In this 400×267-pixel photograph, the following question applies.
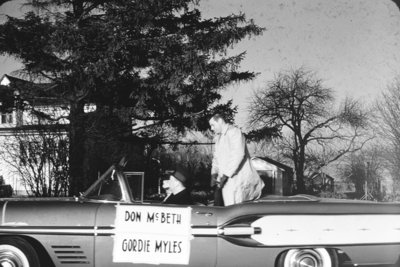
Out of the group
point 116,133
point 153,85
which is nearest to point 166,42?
point 153,85

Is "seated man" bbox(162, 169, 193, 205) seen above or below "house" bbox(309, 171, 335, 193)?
below

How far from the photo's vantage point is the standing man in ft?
15.5

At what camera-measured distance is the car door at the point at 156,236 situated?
3.88m

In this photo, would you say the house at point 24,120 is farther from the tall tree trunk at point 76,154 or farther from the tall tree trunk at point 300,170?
the tall tree trunk at point 300,170

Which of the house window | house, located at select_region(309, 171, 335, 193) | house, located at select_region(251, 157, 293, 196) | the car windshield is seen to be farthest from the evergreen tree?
house, located at select_region(309, 171, 335, 193)

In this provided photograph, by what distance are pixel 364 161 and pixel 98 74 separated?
2144 centimetres

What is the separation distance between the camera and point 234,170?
4.75m

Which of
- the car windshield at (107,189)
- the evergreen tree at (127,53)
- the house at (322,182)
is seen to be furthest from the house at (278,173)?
the car windshield at (107,189)

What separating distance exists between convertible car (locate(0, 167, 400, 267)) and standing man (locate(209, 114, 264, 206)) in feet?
2.25

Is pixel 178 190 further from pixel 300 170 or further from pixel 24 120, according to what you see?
pixel 300 170

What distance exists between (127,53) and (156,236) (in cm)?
1047

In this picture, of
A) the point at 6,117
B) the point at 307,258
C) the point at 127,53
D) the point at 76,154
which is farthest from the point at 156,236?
the point at 6,117

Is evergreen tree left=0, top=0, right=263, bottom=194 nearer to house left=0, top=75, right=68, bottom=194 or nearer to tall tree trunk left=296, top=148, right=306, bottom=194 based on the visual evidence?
house left=0, top=75, right=68, bottom=194

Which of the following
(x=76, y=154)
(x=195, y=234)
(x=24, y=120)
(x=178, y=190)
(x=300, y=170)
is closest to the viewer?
(x=195, y=234)
